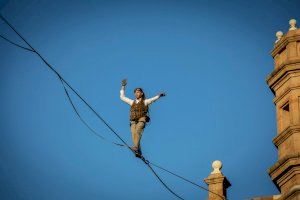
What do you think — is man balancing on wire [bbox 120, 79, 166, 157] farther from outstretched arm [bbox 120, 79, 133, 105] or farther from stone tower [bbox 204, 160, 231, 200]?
stone tower [bbox 204, 160, 231, 200]

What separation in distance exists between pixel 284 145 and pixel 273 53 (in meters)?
3.68

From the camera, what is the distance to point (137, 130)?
27750 millimetres

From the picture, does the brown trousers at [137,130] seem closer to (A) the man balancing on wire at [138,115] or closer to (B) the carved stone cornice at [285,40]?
(A) the man balancing on wire at [138,115]

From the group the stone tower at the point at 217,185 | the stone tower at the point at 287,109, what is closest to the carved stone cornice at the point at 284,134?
the stone tower at the point at 287,109

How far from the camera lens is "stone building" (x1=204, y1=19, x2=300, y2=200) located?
28641 millimetres

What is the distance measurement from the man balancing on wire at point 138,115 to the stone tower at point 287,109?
4161mm

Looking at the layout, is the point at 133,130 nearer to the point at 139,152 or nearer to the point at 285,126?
the point at 139,152

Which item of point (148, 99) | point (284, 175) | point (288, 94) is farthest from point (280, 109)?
point (148, 99)

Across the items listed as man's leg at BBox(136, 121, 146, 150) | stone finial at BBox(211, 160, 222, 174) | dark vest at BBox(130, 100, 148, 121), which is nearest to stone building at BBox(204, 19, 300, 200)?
stone finial at BBox(211, 160, 222, 174)

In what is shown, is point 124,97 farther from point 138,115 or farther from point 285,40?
point 285,40

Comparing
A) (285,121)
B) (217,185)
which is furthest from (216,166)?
(285,121)

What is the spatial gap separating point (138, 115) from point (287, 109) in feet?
17.6

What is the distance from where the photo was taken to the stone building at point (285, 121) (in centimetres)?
2864

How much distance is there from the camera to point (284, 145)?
29.6 meters
